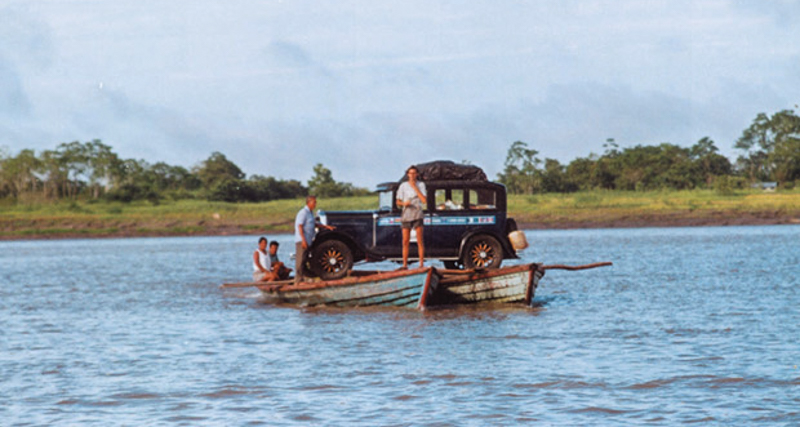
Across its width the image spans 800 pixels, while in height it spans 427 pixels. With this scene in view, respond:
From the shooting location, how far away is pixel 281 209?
81.9 metres

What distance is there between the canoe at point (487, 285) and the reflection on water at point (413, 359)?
273 millimetres

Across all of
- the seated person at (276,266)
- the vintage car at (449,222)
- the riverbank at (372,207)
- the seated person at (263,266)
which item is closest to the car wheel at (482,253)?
the vintage car at (449,222)

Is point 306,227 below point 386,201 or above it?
below

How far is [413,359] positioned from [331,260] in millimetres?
6993

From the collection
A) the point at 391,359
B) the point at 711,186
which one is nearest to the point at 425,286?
the point at 391,359

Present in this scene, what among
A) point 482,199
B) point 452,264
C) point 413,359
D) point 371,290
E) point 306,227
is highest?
point 482,199

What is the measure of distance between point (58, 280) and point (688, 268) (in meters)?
22.3

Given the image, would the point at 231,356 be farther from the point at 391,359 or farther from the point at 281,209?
the point at 281,209

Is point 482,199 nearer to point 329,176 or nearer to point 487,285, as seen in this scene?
point 487,285

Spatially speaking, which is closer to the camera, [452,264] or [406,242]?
[406,242]

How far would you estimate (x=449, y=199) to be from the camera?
2092 centimetres

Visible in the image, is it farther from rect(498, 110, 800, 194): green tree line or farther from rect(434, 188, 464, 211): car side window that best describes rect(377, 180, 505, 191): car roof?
rect(498, 110, 800, 194): green tree line

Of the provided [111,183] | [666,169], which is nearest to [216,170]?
[111,183]

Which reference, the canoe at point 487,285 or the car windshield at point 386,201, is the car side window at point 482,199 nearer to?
the canoe at point 487,285
